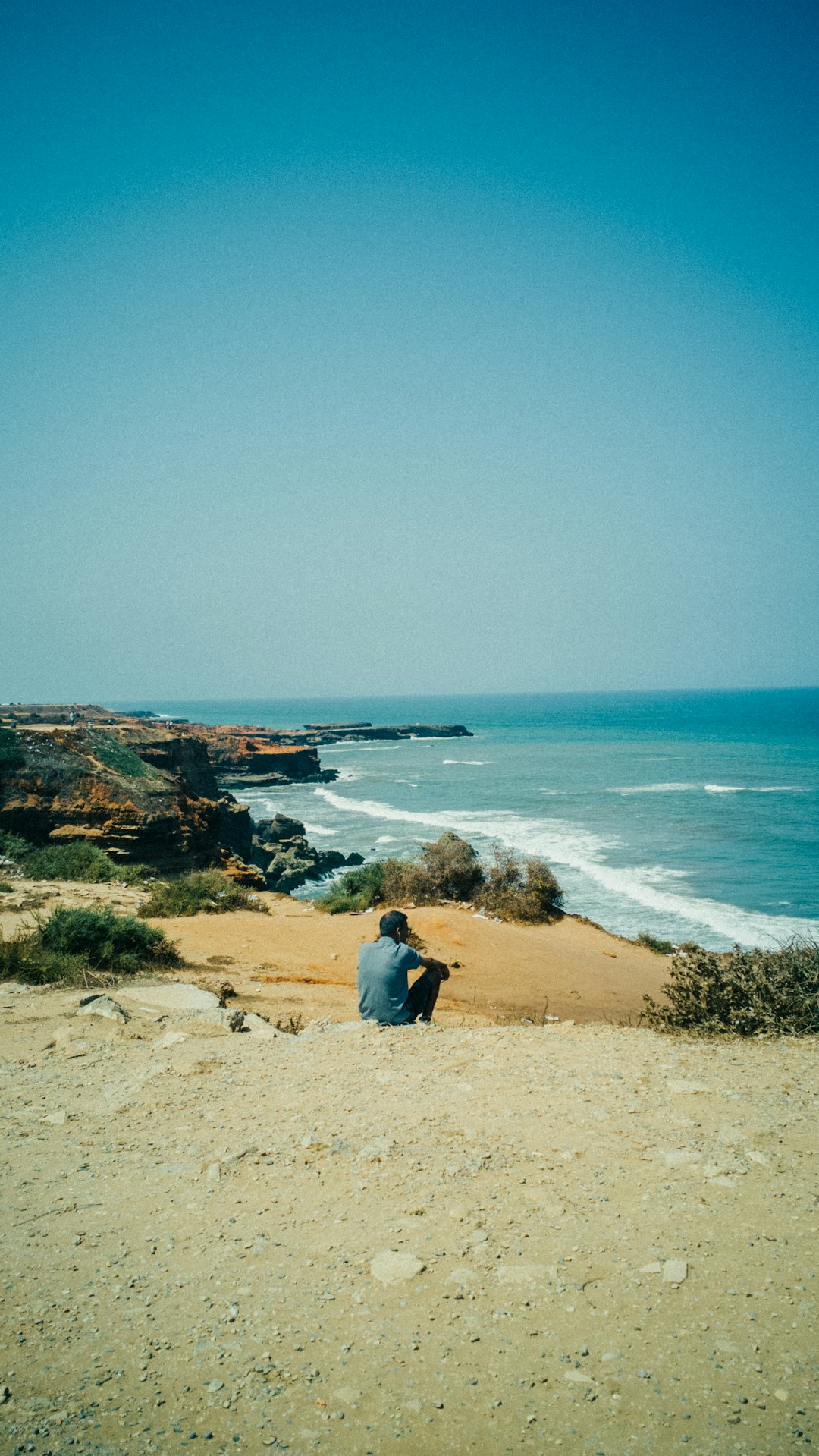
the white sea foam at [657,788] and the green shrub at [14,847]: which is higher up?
the green shrub at [14,847]

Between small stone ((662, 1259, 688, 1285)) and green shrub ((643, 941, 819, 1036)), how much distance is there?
384 cm

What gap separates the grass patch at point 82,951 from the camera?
7.78 m

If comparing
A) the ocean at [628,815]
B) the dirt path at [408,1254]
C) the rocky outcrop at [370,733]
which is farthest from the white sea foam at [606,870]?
the rocky outcrop at [370,733]

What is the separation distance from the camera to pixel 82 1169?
4.03 metres

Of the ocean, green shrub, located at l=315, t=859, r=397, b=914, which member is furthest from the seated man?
the ocean

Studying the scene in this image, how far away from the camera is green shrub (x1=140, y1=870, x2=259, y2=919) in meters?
13.0

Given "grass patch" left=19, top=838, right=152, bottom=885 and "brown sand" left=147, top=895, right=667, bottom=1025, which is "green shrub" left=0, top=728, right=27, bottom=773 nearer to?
"grass patch" left=19, top=838, right=152, bottom=885

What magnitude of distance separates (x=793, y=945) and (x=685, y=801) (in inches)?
1500

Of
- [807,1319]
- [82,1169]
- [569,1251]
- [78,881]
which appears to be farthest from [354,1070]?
[78,881]

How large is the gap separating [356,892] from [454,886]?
2.50 metres

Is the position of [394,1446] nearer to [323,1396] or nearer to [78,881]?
[323,1396]

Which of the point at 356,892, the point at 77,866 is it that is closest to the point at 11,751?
the point at 77,866

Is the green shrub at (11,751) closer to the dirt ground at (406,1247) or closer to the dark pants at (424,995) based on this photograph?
the dirt ground at (406,1247)

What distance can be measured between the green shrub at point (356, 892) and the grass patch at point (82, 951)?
→ 21.7 feet
